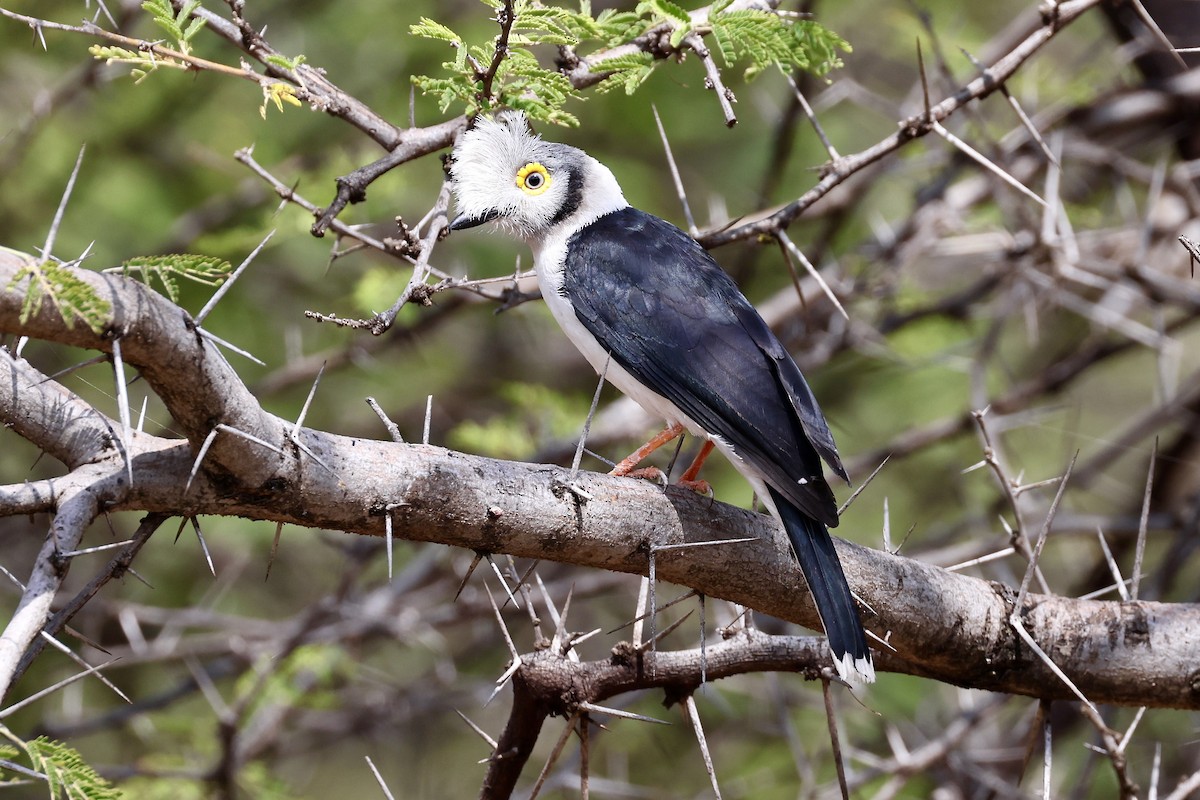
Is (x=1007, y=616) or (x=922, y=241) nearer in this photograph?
(x=1007, y=616)

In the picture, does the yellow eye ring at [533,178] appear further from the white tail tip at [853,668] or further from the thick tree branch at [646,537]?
the white tail tip at [853,668]

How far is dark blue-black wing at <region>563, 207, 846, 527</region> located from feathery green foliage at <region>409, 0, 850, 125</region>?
0.98m

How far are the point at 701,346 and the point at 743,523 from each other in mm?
865

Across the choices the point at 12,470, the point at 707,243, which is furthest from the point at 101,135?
the point at 707,243

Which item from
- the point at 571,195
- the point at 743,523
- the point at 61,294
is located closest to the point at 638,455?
the point at 743,523

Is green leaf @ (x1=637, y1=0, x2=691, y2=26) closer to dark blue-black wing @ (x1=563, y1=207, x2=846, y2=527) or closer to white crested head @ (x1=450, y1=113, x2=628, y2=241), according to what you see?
white crested head @ (x1=450, y1=113, x2=628, y2=241)

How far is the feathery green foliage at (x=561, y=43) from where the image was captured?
10.1 feet

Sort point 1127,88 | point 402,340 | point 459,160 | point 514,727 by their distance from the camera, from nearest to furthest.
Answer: point 514,727 → point 459,160 → point 402,340 → point 1127,88

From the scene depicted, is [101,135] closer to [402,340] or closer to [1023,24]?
[402,340]

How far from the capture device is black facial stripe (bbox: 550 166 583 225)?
465 centimetres

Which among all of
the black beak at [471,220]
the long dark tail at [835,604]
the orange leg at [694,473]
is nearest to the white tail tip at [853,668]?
the long dark tail at [835,604]

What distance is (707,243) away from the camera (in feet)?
13.4

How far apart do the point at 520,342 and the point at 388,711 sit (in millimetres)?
3181

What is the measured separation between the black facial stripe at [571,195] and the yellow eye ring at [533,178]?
0.32 ft
